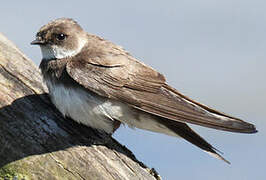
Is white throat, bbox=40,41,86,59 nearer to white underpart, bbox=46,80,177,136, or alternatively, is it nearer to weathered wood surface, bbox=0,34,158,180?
white underpart, bbox=46,80,177,136

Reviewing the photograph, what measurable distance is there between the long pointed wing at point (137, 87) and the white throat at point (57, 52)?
0.32 m

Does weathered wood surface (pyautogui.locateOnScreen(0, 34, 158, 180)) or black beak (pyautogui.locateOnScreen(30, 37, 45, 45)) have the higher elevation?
black beak (pyautogui.locateOnScreen(30, 37, 45, 45))

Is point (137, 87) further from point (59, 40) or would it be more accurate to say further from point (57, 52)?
point (59, 40)

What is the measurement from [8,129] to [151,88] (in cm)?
177

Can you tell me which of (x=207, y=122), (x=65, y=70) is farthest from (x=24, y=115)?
(x=207, y=122)

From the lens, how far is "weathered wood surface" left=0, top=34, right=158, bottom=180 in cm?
379

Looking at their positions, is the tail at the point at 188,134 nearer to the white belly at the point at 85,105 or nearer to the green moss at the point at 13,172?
the white belly at the point at 85,105

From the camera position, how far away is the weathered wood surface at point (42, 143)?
3.79 metres

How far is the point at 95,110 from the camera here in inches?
187

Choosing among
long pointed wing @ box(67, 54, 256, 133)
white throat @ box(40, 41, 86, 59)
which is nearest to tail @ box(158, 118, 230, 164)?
long pointed wing @ box(67, 54, 256, 133)

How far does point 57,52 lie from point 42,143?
176cm

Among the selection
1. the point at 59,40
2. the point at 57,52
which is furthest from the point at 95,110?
the point at 59,40

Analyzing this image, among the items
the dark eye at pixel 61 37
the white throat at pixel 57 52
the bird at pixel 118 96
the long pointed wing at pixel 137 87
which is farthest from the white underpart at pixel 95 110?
the dark eye at pixel 61 37

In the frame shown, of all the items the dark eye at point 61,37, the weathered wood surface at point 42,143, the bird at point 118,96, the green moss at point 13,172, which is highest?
the dark eye at point 61,37
